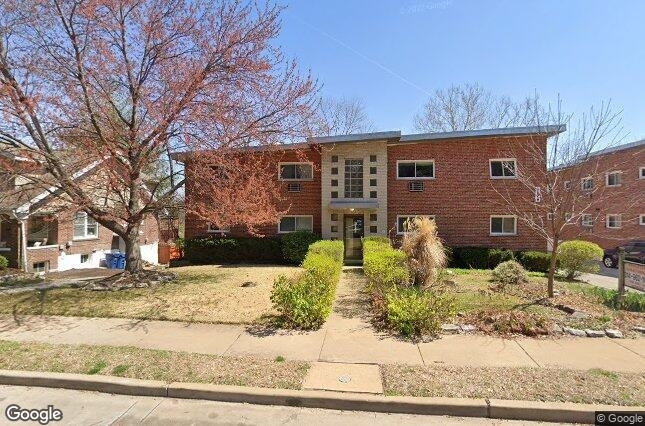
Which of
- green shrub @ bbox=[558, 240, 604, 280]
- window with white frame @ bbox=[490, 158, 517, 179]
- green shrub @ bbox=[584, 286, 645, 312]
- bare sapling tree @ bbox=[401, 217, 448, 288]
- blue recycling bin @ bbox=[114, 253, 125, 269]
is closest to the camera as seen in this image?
green shrub @ bbox=[584, 286, 645, 312]

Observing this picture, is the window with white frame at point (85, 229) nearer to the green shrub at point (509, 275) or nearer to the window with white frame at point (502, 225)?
the green shrub at point (509, 275)

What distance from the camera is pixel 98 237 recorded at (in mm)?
22047

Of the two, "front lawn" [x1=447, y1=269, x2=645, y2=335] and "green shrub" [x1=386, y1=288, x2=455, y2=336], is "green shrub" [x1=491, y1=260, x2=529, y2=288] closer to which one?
"front lawn" [x1=447, y1=269, x2=645, y2=335]

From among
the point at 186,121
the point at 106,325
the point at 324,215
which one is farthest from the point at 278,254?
the point at 106,325

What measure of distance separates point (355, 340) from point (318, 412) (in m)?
1.97

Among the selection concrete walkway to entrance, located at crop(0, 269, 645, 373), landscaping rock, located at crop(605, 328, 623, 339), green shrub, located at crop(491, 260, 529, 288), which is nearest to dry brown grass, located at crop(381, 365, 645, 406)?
concrete walkway to entrance, located at crop(0, 269, 645, 373)

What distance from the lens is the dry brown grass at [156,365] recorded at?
4348 mm

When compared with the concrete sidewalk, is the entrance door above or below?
above

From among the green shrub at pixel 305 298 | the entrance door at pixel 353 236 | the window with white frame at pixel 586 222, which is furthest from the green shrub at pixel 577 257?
the green shrub at pixel 305 298

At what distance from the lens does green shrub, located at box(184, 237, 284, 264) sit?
17.1 meters

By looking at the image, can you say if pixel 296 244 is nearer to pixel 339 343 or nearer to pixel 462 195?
pixel 462 195

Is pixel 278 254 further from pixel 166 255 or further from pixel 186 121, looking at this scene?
pixel 166 255

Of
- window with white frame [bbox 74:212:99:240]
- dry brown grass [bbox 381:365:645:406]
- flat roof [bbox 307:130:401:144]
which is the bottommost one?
dry brown grass [bbox 381:365:645:406]

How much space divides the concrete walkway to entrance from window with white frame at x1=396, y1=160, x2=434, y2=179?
1169 centimetres
